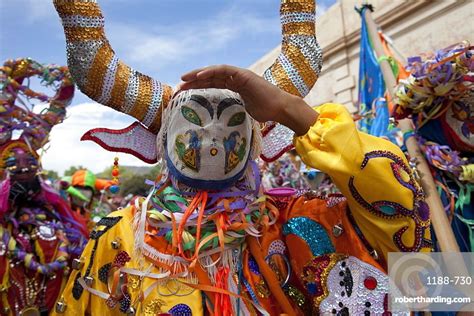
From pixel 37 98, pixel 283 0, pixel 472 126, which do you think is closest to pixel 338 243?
pixel 283 0

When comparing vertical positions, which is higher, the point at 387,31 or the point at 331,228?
the point at 387,31

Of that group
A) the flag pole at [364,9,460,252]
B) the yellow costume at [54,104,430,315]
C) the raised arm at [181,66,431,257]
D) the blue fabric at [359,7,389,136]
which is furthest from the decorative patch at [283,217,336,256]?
the blue fabric at [359,7,389,136]

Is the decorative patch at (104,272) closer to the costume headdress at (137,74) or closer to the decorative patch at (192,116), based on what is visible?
the costume headdress at (137,74)

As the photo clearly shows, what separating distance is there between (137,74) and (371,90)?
10.2ft

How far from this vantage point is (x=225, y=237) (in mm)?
1177

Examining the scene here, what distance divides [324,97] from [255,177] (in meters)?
7.70

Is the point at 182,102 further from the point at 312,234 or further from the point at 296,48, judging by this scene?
the point at 312,234

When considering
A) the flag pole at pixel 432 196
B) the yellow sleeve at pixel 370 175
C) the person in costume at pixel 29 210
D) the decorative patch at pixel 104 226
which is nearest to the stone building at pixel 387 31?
the flag pole at pixel 432 196

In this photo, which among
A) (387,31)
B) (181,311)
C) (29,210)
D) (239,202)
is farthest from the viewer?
(387,31)

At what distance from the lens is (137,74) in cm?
134

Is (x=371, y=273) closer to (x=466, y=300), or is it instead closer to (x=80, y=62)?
(x=466, y=300)

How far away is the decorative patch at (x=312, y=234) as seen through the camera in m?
1.18

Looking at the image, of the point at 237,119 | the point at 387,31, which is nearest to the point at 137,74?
the point at 237,119

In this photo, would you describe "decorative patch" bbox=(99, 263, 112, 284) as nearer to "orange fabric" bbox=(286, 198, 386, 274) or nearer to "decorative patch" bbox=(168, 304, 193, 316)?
"decorative patch" bbox=(168, 304, 193, 316)
